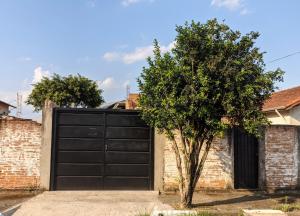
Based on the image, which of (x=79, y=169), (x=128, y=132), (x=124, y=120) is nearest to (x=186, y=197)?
(x=128, y=132)

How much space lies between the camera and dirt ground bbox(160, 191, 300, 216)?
8445 millimetres

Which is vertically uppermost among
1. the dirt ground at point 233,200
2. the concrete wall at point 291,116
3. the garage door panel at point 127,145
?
the concrete wall at point 291,116


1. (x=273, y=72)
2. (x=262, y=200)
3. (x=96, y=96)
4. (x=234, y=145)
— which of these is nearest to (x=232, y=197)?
(x=262, y=200)

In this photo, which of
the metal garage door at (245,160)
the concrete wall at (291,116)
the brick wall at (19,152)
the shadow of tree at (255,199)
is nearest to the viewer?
the shadow of tree at (255,199)

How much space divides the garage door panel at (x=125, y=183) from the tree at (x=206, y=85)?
7.82 ft

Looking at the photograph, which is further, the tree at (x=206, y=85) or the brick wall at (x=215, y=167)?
the brick wall at (x=215, y=167)

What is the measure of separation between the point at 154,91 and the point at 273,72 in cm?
275

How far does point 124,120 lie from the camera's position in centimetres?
1086

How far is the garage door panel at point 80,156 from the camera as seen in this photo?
10.7 meters

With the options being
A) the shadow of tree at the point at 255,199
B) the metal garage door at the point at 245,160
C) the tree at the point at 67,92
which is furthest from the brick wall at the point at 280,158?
the tree at the point at 67,92

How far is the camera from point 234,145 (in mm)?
11195

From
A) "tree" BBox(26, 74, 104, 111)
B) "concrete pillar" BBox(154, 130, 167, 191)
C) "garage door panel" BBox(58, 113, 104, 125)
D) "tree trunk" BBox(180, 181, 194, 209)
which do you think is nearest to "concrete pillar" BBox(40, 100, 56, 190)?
"garage door panel" BBox(58, 113, 104, 125)

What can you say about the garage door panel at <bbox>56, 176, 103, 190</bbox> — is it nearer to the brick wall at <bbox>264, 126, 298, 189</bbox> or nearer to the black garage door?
the black garage door

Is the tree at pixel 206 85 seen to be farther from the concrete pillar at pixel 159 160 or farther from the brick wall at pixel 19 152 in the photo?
the brick wall at pixel 19 152
